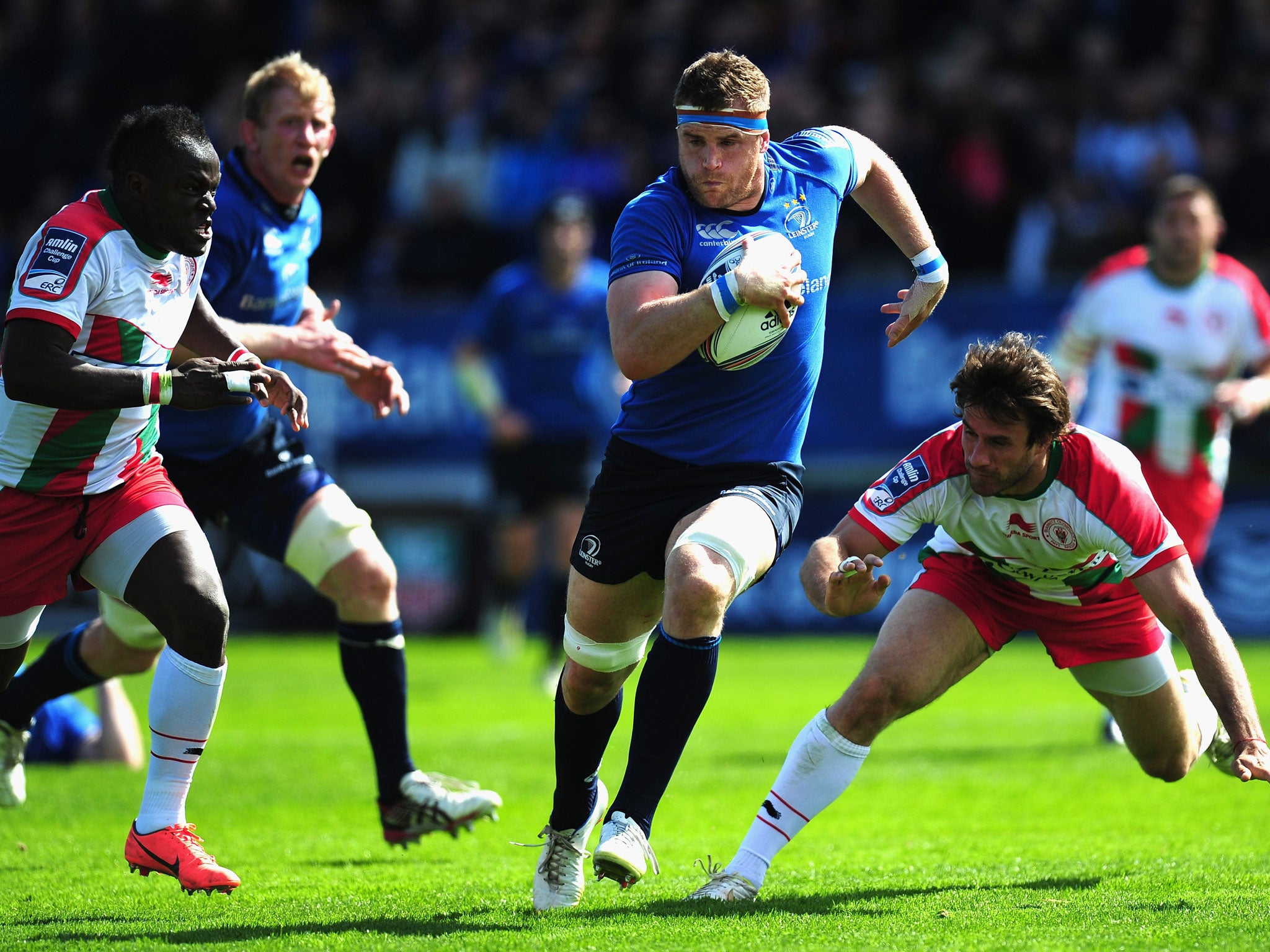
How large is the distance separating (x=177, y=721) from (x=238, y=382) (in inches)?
45.9

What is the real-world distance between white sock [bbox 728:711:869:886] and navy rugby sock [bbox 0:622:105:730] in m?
2.93

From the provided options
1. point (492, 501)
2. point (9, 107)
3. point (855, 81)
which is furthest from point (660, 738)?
Answer: point (9, 107)

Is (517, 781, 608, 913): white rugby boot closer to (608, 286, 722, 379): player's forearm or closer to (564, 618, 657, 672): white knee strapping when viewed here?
(564, 618, 657, 672): white knee strapping

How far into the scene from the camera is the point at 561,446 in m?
12.0

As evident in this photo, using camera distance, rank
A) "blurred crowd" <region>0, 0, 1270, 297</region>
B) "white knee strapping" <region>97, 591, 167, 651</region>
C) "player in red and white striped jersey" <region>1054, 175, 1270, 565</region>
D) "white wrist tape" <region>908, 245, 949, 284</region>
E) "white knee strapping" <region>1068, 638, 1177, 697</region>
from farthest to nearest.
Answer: "blurred crowd" <region>0, 0, 1270, 297</region>
"player in red and white striped jersey" <region>1054, 175, 1270, 565</region>
"white knee strapping" <region>97, 591, 167, 651</region>
"white wrist tape" <region>908, 245, 949, 284</region>
"white knee strapping" <region>1068, 638, 1177, 697</region>

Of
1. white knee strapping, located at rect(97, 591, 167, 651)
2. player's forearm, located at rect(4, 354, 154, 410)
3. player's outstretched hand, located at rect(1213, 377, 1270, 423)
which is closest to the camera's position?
player's forearm, located at rect(4, 354, 154, 410)

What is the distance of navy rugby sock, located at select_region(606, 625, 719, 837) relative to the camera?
15.1 feet

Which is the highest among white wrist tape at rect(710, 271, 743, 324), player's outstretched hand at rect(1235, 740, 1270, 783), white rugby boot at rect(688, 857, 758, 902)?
white wrist tape at rect(710, 271, 743, 324)

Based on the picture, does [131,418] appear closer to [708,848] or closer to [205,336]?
[205,336]

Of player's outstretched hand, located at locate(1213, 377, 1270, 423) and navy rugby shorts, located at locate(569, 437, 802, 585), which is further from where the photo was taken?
player's outstretched hand, located at locate(1213, 377, 1270, 423)

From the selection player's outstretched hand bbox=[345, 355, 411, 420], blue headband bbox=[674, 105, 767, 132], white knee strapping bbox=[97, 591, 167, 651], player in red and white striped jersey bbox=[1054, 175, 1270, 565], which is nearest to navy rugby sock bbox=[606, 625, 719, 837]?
blue headband bbox=[674, 105, 767, 132]

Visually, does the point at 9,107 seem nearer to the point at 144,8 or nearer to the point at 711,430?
the point at 144,8

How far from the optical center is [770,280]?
4441mm

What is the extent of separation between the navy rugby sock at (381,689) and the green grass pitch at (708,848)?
37 cm
